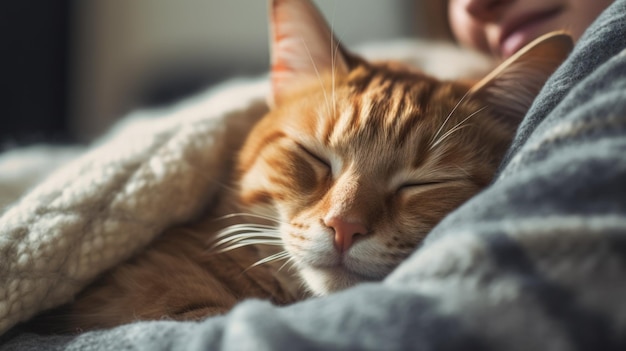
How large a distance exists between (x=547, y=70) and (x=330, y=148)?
392 mm

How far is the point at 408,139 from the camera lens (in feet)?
3.24

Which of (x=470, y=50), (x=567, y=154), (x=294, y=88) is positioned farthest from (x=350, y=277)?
(x=470, y=50)

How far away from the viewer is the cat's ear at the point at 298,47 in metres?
1.20

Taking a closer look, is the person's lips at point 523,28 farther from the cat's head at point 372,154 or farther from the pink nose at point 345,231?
the pink nose at point 345,231

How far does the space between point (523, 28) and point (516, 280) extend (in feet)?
3.35

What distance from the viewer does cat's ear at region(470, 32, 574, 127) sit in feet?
3.13

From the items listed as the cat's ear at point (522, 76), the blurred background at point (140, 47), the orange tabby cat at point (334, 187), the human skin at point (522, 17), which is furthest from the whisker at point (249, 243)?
the blurred background at point (140, 47)

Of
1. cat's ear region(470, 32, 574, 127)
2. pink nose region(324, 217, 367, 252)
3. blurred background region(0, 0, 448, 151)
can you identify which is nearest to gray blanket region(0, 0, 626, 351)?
pink nose region(324, 217, 367, 252)

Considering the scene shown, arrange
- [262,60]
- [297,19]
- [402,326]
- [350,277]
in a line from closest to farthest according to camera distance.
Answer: [402,326] < [350,277] < [297,19] < [262,60]

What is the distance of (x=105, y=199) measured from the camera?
103 cm

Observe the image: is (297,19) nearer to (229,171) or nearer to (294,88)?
(294,88)

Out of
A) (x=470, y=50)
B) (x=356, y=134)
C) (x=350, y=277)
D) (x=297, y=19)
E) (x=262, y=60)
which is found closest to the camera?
(x=350, y=277)

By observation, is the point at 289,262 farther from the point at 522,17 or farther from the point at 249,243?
the point at 522,17

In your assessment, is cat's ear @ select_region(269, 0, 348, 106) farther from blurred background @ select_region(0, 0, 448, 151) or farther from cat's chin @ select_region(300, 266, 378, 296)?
blurred background @ select_region(0, 0, 448, 151)
